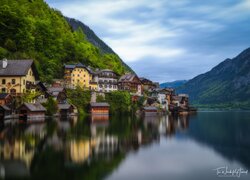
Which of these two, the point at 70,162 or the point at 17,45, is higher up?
the point at 17,45

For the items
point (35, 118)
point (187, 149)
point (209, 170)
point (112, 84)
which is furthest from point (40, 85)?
point (209, 170)

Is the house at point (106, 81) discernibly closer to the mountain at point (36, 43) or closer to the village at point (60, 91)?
the village at point (60, 91)

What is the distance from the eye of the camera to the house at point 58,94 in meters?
82.9

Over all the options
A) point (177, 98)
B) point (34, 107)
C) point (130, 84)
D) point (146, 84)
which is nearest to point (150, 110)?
point (130, 84)

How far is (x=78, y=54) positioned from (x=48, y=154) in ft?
335

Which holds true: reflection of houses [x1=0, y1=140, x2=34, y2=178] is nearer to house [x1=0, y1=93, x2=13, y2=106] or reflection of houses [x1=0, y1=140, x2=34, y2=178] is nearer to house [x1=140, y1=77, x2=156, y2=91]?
house [x1=0, y1=93, x2=13, y2=106]

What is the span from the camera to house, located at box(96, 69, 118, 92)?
115m

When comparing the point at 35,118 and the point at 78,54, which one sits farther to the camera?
the point at 78,54

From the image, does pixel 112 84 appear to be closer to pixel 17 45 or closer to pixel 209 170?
pixel 17 45

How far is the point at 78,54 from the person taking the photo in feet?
408

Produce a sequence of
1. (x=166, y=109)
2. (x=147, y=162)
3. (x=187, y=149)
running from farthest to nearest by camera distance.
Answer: (x=166, y=109) → (x=187, y=149) → (x=147, y=162)

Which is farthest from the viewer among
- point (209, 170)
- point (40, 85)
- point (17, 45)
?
point (17, 45)

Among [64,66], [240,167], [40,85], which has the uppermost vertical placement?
[64,66]

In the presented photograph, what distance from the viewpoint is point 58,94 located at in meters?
84.0
